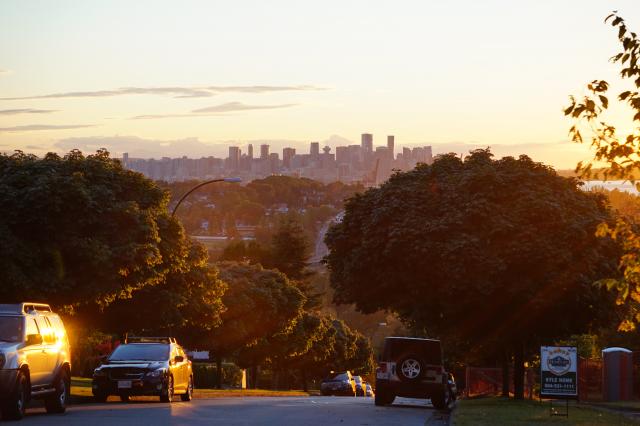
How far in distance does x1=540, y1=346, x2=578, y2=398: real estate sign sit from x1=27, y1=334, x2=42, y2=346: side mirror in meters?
11.2

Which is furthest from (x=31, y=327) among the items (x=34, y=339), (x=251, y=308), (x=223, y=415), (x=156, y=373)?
(x=251, y=308)

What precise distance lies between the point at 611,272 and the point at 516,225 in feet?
10.7

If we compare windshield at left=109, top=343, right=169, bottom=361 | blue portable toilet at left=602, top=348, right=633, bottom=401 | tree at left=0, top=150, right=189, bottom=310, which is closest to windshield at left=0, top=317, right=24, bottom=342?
windshield at left=109, top=343, right=169, bottom=361

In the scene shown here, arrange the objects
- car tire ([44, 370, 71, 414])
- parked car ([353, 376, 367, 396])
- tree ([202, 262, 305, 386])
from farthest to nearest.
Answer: parked car ([353, 376, 367, 396])
tree ([202, 262, 305, 386])
car tire ([44, 370, 71, 414])

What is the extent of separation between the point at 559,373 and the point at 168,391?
9399 mm

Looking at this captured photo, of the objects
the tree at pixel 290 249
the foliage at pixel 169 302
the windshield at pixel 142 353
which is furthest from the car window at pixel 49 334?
the tree at pixel 290 249

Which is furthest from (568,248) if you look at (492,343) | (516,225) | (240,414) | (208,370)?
(208,370)

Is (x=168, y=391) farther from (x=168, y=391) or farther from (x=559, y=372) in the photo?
(x=559, y=372)

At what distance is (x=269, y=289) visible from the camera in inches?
2616

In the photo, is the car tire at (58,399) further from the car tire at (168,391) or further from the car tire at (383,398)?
the car tire at (383,398)

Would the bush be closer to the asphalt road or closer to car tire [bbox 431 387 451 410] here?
car tire [bbox 431 387 451 410]

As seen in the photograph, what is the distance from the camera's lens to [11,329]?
2231 centimetres

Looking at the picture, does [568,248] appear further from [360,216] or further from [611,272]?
[360,216]

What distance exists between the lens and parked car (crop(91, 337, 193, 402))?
29.6 metres
